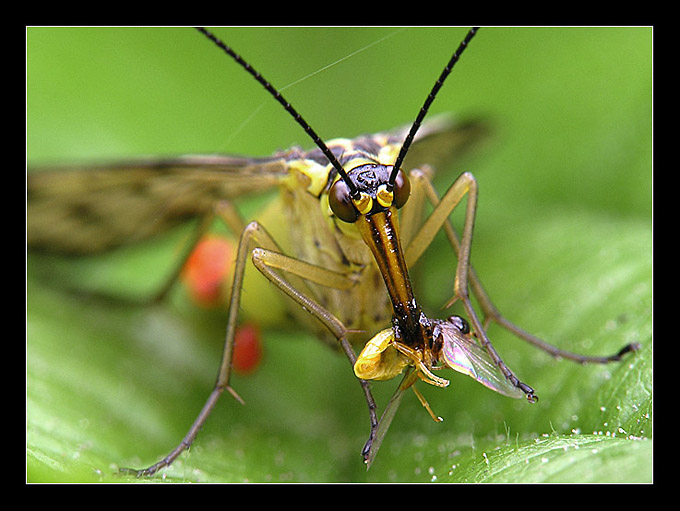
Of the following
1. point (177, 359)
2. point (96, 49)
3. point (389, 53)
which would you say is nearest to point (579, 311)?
point (177, 359)

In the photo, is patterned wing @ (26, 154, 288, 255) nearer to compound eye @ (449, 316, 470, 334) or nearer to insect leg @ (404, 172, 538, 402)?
insect leg @ (404, 172, 538, 402)

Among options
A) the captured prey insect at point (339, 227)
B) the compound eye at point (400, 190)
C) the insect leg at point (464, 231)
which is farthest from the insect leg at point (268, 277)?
the compound eye at point (400, 190)

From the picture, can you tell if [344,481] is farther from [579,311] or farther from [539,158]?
[539,158]

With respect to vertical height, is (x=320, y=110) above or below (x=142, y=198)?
above

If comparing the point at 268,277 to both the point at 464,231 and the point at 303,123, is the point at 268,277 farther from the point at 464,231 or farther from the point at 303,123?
the point at 464,231

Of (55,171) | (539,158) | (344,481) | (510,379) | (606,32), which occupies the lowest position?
(344,481)

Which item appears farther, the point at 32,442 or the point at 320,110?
the point at 320,110

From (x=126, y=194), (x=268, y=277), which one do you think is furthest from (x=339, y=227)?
(x=126, y=194)

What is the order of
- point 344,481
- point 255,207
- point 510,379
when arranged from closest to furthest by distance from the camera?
point 510,379 → point 344,481 → point 255,207
